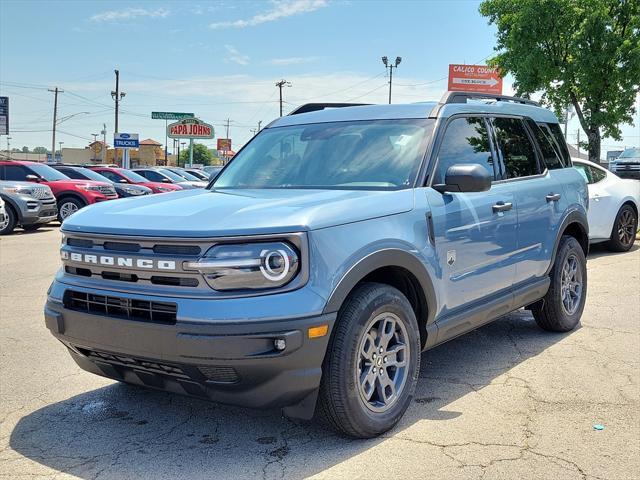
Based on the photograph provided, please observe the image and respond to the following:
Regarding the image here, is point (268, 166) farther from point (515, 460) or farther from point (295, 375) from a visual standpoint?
point (515, 460)

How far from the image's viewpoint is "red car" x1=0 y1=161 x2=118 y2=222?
1669cm

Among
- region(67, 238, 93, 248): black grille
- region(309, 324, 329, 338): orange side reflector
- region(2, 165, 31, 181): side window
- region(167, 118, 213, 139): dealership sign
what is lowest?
region(309, 324, 329, 338): orange side reflector

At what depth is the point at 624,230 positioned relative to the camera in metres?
11.0

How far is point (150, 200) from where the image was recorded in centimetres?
406

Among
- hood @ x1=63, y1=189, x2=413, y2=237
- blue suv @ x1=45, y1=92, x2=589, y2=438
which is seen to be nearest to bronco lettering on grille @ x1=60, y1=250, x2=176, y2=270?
blue suv @ x1=45, y1=92, x2=589, y2=438

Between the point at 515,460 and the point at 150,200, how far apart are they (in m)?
2.54

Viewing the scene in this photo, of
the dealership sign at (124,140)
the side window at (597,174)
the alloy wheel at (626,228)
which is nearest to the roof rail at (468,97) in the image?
the side window at (597,174)

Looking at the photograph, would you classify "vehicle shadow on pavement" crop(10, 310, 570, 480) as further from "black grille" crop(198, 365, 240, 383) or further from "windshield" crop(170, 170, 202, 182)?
"windshield" crop(170, 170, 202, 182)

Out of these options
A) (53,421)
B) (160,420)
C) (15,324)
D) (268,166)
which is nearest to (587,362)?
(268,166)

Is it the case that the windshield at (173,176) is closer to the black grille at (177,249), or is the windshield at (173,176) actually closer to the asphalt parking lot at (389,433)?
the asphalt parking lot at (389,433)

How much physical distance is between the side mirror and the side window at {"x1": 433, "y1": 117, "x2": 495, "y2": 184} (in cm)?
19

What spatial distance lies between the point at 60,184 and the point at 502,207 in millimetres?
14950

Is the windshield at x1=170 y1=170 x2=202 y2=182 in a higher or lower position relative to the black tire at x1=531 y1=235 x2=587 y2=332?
higher

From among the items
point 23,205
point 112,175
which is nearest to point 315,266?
point 23,205
